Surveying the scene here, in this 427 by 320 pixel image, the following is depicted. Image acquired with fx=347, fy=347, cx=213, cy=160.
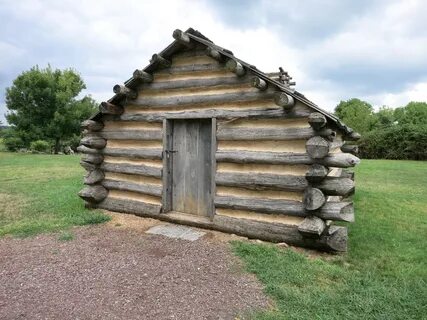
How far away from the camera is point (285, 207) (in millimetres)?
6484

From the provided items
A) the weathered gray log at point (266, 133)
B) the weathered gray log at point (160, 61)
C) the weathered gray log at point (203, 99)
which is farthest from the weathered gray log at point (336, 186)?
the weathered gray log at point (160, 61)

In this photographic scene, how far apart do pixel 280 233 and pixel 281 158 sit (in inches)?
55.7

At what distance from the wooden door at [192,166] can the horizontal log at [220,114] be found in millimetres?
244

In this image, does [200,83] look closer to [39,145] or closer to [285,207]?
[285,207]

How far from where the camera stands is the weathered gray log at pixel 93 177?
8852 mm

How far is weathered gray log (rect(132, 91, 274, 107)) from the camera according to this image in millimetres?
6793

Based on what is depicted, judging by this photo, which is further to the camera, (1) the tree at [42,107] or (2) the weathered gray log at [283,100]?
(1) the tree at [42,107]

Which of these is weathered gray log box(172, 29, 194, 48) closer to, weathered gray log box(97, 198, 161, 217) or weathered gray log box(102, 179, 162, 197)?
weathered gray log box(102, 179, 162, 197)

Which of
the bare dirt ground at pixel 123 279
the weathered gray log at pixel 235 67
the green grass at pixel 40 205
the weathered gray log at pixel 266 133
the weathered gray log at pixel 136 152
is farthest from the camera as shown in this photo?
the weathered gray log at pixel 136 152

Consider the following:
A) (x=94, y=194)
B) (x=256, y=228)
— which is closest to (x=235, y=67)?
(x=256, y=228)

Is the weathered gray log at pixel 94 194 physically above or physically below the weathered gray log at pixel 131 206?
above

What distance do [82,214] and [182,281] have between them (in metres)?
4.59

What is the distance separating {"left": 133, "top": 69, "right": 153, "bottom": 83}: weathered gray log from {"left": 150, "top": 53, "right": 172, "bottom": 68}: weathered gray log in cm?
34

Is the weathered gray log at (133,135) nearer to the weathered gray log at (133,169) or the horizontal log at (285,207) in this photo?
the weathered gray log at (133,169)
